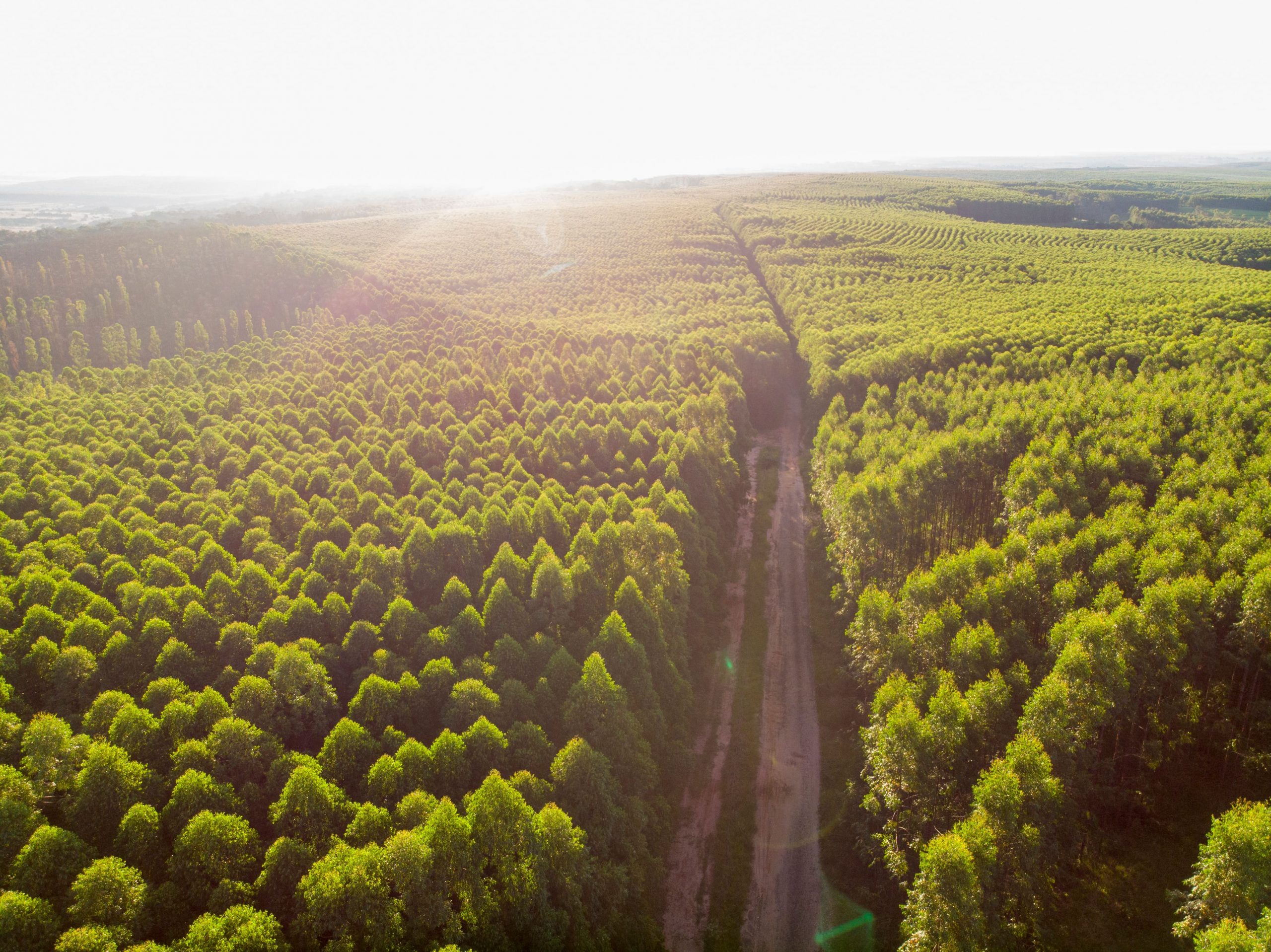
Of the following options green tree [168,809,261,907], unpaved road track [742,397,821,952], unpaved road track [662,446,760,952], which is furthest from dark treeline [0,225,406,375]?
green tree [168,809,261,907]

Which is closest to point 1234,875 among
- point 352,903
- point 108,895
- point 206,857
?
point 352,903

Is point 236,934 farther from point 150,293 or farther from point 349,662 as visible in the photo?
point 150,293

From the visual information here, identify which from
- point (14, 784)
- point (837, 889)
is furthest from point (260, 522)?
point (837, 889)

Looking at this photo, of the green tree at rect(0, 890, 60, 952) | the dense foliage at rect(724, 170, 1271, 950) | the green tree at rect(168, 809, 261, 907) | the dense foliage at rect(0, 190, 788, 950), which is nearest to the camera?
the green tree at rect(0, 890, 60, 952)

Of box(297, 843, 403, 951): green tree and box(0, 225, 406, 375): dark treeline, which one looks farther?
box(0, 225, 406, 375): dark treeline

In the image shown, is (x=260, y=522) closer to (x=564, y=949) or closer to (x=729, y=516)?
(x=564, y=949)

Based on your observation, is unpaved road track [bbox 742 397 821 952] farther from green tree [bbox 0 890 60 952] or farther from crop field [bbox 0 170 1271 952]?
green tree [bbox 0 890 60 952]
